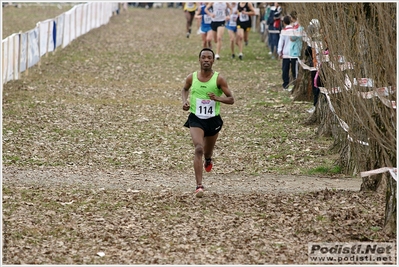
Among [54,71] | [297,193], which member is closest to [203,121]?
[297,193]

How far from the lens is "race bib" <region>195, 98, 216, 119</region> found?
35.5ft

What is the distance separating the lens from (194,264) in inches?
319

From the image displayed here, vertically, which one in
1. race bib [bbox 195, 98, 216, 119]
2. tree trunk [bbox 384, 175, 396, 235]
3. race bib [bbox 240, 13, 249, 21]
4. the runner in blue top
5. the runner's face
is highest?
the runner's face

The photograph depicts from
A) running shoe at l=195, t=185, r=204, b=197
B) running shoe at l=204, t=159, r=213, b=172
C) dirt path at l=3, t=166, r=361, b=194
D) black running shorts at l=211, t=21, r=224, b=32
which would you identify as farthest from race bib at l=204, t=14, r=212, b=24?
running shoe at l=195, t=185, r=204, b=197

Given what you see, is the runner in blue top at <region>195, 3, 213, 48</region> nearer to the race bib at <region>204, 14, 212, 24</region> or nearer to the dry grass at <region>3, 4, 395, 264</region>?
the race bib at <region>204, 14, 212, 24</region>

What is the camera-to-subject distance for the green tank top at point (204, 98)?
10781 mm

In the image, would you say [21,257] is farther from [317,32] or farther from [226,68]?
[226,68]

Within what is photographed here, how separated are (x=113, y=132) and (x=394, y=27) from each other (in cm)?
795

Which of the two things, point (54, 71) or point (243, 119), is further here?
point (54, 71)

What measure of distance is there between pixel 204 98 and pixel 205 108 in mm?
126

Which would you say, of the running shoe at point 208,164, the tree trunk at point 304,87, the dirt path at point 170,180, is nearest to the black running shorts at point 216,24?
the tree trunk at point 304,87

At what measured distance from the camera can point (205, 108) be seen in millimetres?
10836

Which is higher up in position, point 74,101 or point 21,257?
point 21,257

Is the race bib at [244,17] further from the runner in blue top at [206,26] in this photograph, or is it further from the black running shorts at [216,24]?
the runner in blue top at [206,26]
